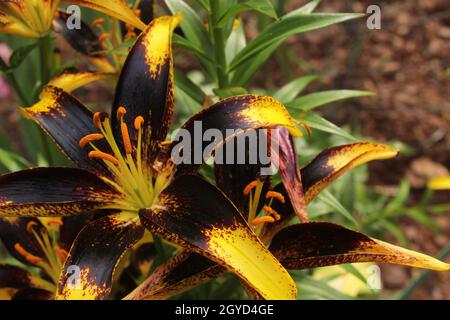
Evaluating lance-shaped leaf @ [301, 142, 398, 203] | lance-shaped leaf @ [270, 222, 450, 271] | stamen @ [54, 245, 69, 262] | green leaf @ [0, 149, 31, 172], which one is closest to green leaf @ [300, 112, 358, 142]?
lance-shaped leaf @ [301, 142, 398, 203]

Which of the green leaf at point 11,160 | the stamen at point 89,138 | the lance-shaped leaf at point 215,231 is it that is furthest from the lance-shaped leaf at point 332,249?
the green leaf at point 11,160

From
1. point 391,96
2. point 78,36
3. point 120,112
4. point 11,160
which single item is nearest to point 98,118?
point 120,112

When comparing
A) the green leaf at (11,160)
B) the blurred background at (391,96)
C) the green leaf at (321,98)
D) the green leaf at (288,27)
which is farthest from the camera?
the blurred background at (391,96)

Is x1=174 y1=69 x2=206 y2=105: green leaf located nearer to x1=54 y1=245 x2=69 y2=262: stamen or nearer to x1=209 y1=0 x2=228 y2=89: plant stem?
x1=209 y1=0 x2=228 y2=89: plant stem

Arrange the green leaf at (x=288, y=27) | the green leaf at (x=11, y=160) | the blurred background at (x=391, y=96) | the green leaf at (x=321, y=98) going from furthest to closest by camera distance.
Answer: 1. the blurred background at (x=391, y=96)
2. the green leaf at (x=11, y=160)
3. the green leaf at (x=321, y=98)
4. the green leaf at (x=288, y=27)

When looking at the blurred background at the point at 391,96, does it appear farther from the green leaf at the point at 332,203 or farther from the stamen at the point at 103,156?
the stamen at the point at 103,156

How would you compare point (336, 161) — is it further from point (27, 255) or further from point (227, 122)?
point (27, 255)
